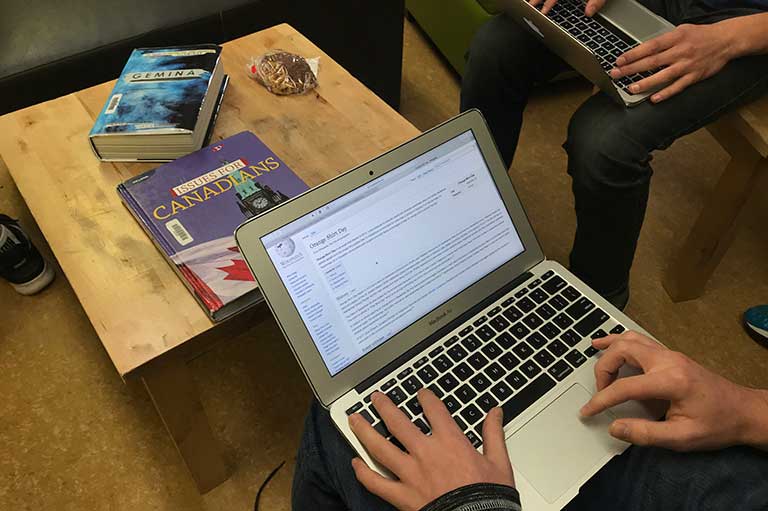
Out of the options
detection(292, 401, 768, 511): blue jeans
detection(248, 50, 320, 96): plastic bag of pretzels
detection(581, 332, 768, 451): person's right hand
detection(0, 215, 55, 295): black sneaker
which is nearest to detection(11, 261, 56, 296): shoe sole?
detection(0, 215, 55, 295): black sneaker

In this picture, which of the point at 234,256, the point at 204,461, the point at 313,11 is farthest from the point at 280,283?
the point at 313,11

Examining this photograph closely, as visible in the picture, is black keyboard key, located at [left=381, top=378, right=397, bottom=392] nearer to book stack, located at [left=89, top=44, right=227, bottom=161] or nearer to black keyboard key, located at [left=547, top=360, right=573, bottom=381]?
black keyboard key, located at [left=547, top=360, right=573, bottom=381]

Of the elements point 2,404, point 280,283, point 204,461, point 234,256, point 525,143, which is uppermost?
point 280,283

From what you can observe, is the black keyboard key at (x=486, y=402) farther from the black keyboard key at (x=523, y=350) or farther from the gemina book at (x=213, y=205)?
the gemina book at (x=213, y=205)

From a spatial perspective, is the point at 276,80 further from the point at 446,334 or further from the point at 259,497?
the point at 259,497

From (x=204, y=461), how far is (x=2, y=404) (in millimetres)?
477

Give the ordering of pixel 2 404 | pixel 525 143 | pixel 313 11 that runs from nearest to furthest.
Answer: pixel 2 404, pixel 313 11, pixel 525 143

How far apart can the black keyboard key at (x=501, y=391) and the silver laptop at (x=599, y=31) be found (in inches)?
20.6

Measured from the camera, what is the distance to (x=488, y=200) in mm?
769

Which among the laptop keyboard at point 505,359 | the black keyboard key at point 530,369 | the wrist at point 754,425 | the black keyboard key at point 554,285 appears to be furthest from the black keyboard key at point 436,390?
the wrist at point 754,425

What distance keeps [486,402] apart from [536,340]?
0.11 meters

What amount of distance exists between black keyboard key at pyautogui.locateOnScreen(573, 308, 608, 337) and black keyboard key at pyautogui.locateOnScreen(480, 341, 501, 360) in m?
0.10

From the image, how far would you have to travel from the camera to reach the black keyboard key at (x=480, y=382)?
70cm

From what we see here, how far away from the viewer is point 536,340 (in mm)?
740
